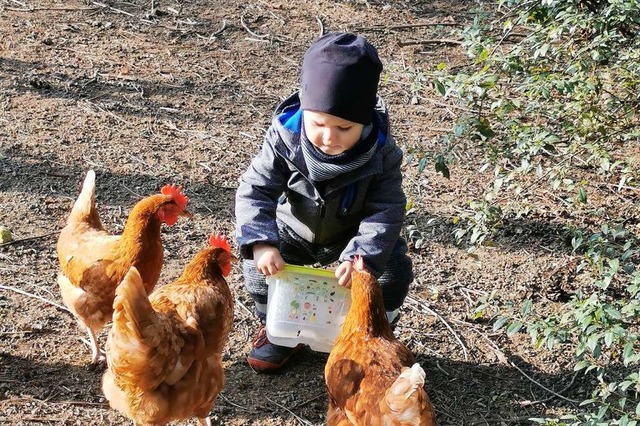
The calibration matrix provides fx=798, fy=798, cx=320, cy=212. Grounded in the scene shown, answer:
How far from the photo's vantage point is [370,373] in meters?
2.92

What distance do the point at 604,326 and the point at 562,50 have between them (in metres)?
1.50

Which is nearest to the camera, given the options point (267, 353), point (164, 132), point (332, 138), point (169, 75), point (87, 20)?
point (332, 138)

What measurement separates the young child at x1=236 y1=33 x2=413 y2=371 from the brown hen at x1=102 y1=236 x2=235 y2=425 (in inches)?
8.8

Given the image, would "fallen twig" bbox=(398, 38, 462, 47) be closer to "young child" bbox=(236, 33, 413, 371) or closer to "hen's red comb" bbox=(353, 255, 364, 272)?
"young child" bbox=(236, 33, 413, 371)

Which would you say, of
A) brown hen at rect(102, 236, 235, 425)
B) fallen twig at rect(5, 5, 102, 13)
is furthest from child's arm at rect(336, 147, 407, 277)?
fallen twig at rect(5, 5, 102, 13)

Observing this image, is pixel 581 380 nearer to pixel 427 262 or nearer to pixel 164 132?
pixel 427 262

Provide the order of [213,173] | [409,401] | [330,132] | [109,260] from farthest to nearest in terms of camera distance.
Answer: [213,173]
[109,260]
[330,132]
[409,401]

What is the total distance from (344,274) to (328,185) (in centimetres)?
40

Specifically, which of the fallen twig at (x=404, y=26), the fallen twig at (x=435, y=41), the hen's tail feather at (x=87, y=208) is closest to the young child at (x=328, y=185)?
the hen's tail feather at (x=87, y=208)

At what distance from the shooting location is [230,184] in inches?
197

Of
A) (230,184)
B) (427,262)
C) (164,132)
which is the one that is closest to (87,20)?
(164,132)

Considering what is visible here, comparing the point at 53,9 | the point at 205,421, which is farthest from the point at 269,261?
the point at 53,9

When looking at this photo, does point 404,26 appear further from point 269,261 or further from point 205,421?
point 205,421

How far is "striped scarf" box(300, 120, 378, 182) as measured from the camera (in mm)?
3219
